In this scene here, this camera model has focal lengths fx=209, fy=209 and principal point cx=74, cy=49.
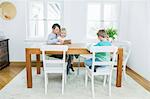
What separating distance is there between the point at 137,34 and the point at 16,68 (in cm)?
322

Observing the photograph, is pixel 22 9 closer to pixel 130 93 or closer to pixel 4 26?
pixel 4 26

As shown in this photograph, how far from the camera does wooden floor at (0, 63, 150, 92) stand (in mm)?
4230

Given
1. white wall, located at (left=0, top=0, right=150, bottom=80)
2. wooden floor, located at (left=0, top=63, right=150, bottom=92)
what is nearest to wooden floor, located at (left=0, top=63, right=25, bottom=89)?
wooden floor, located at (left=0, top=63, right=150, bottom=92)

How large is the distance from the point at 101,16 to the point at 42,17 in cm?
167

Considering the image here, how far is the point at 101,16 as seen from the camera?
233 inches

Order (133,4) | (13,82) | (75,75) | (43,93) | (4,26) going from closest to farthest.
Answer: (43,93)
(13,82)
(75,75)
(133,4)
(4,26)

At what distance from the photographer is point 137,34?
200 inches

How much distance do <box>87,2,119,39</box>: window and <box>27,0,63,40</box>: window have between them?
0.85 meters

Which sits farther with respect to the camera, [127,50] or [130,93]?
[127,50]

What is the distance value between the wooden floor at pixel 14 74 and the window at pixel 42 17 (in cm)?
89

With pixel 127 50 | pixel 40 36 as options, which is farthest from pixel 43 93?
pixel 40 36

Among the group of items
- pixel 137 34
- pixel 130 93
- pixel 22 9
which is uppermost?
pixel 22 9

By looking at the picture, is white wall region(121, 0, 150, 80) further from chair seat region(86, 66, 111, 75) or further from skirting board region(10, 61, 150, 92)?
chair seat region(86, 66, 111, 75)

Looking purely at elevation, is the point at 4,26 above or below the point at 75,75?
above
